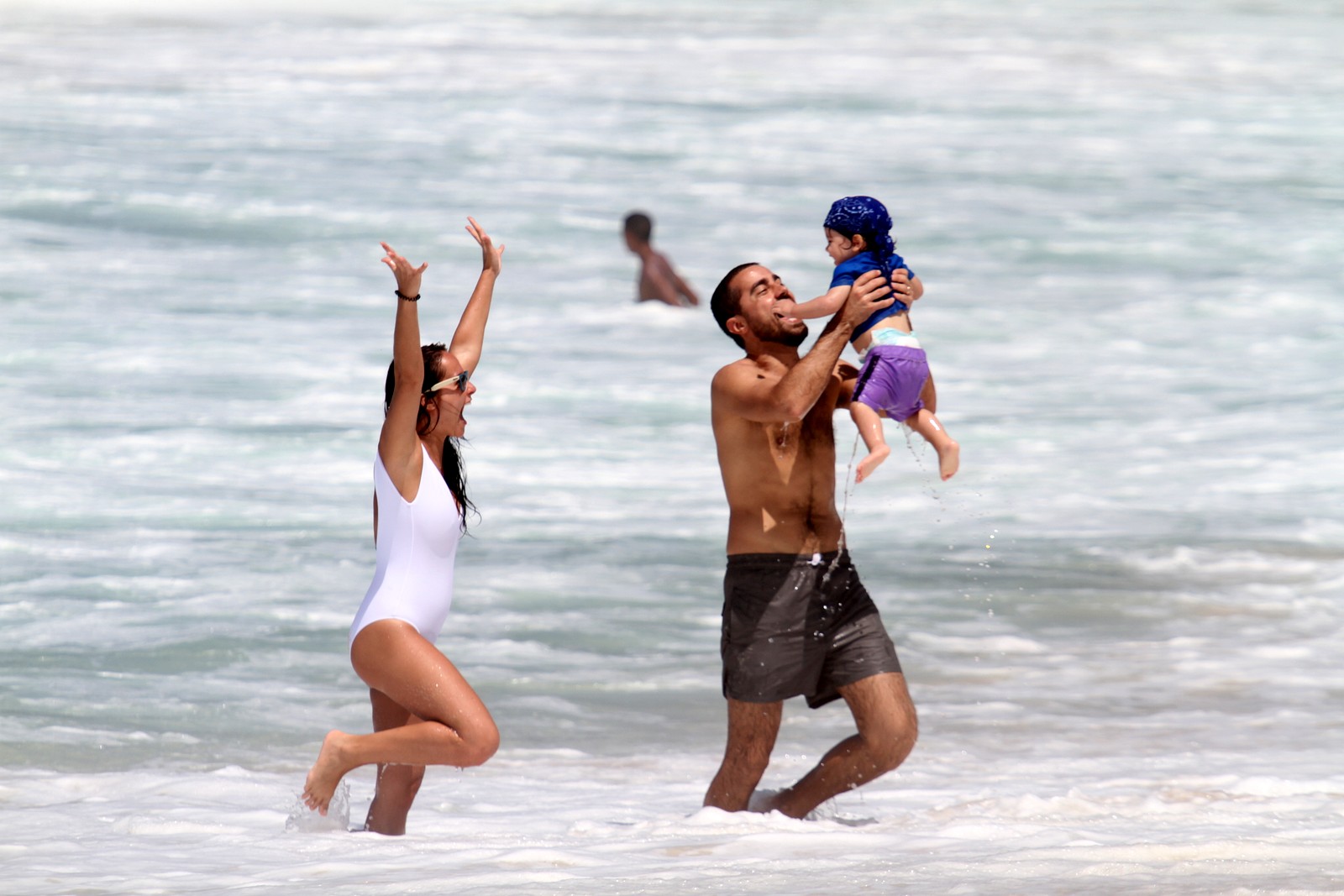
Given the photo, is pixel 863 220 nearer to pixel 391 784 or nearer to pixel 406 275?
pixel 406 275

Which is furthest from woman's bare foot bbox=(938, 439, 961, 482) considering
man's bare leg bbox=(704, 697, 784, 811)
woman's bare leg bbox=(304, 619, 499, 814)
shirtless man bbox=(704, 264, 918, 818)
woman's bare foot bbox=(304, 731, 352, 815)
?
woman's bare foot bbox=(304, 731, 352, 815)

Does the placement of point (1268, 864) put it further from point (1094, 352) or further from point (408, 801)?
point (1094, 352)

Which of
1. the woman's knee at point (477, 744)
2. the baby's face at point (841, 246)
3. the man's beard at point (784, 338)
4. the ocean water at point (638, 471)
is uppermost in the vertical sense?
the baby's face at point (841, 246)

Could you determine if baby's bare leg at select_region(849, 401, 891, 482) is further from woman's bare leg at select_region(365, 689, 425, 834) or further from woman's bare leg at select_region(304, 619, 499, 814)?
woman's bare leg at select_region(365, 689, 425, 834)

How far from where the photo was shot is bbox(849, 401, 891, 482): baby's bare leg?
5543 mm

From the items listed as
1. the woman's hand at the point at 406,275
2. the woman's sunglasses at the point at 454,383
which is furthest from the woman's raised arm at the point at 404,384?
the woman's sunglasses at the point at 454,383

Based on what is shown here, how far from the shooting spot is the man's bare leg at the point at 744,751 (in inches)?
229

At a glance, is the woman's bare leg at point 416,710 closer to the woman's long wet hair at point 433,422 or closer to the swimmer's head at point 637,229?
the woman's long wet hair at point 433,422

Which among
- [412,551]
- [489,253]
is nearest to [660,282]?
[489,253]

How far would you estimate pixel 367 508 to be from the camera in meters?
12.4

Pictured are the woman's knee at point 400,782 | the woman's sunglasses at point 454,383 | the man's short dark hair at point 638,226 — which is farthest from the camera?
the man's short dark hair at point 638,226

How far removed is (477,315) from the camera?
6.03 m

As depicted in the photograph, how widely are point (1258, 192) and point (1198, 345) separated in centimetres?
893

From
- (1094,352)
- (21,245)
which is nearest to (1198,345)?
(1094,352)
